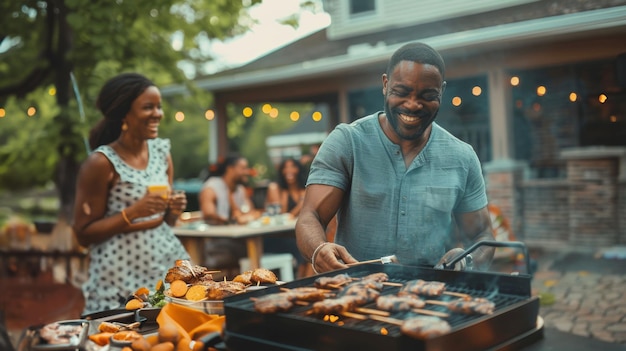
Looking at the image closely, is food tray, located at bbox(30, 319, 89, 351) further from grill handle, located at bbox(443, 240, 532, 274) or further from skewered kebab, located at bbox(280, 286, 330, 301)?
grill handle, located at bbox(443, 240, 532, 274)

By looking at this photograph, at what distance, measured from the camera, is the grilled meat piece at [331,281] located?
2076 millimetres

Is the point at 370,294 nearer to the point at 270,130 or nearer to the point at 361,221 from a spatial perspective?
the point at 361,221

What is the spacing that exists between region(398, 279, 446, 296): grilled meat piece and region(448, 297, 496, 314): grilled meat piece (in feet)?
0.39

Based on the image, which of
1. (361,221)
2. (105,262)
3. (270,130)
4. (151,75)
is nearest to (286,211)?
(151,75)

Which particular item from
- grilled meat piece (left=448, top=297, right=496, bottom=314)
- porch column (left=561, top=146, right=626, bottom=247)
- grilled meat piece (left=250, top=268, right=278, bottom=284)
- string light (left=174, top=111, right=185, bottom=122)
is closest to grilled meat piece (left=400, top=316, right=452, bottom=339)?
grilled meat piece (left=448, top=297, right=496, bottom=314)

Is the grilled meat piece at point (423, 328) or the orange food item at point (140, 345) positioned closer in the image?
the grilled meat piece at point (423, 328)

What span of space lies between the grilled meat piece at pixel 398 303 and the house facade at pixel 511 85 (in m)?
4.75

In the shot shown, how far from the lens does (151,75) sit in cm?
750

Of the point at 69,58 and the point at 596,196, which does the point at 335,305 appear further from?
the point at 596,196

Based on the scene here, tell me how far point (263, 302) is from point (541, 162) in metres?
12.5

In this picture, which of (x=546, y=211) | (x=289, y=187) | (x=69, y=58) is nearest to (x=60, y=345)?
(x=69, y=58)

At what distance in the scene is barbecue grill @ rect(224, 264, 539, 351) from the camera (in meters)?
1.60

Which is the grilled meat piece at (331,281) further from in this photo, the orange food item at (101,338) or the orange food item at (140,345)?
the orange food item at (101,338)

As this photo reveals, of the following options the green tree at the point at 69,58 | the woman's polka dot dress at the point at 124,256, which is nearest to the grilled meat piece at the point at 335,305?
the woman's polka dot dress at the point at 124,256
